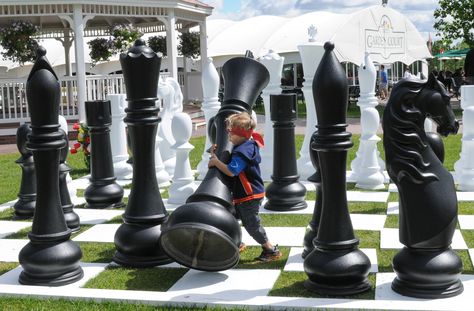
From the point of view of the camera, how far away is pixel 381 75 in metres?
23.2

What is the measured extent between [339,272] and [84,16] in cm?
1192

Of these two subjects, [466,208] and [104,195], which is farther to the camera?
[104,195]

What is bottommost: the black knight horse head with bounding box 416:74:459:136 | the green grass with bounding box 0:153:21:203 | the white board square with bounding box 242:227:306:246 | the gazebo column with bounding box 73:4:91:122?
the white board square with bounding box 242:227:306:246

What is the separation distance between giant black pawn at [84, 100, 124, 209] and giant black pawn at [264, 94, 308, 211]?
1346mm

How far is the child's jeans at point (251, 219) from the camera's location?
411cm

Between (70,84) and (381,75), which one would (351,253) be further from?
(381,75)

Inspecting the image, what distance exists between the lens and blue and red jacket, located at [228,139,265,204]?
13.1 ft

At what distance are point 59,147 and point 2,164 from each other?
6.51 metres

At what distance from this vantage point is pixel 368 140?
6855mm

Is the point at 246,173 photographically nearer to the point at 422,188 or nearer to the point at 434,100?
the point at 422,188

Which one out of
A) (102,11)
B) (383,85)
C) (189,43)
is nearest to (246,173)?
(102,11)

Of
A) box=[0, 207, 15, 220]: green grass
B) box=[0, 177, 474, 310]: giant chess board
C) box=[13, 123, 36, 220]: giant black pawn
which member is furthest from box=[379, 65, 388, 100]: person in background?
box=[13, 123, 36, 220]: giant black pawn

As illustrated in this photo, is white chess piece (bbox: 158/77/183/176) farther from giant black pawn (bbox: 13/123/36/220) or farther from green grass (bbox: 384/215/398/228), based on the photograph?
green grass (bbox: 384/215/398/228)

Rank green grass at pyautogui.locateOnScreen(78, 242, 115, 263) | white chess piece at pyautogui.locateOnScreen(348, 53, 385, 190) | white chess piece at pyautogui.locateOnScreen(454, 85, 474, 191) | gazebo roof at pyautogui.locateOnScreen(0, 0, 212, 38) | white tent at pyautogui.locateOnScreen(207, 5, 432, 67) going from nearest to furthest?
green grass at pyautogui.locateOnScreen(78, 242, 115, 263) → white chess piece at pyautogui.locateOnScreen(454, 85, 474, 191) → white chess piece at pyautogui.locateOnScreen(348, 53, 385, 190) → gazebo roof at pyautogui.locateOnScreen(0, 0, 212, 38) → white tent at pyautogui.locateOnScreen(207, 5, 432, 67)
